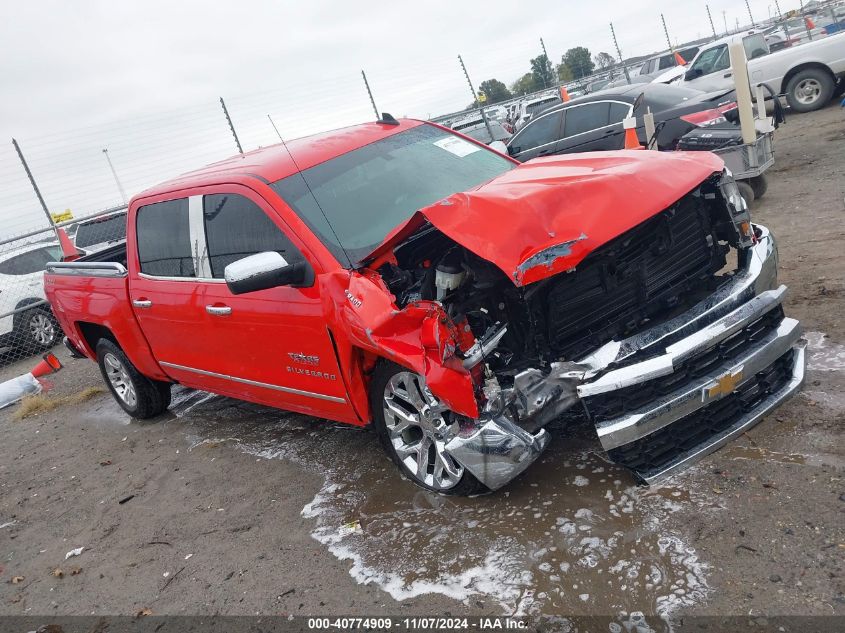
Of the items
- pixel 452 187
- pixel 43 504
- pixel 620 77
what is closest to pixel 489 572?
pixel 452 187

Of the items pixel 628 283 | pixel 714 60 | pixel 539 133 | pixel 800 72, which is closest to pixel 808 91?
pixel 800 72

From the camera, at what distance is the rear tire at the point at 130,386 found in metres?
5.92

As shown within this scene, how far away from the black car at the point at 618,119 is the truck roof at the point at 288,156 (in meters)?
4.15

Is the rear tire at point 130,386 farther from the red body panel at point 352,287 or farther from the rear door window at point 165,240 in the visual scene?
the rear door window at point 165,240

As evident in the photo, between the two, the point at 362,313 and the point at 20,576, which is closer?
the point at 362,313

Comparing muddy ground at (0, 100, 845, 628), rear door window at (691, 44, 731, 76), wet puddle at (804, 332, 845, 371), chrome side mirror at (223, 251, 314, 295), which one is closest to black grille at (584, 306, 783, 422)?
muddy ground at (0, 100, 845, 628)

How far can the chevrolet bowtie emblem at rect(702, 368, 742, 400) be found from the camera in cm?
297

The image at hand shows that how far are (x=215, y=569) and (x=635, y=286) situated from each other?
2.48 m

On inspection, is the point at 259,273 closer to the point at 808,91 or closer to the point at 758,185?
the point at 758,185

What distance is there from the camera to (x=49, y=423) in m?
6.93

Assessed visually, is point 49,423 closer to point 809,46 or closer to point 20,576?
point 20,576

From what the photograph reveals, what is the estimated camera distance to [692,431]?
3100mm

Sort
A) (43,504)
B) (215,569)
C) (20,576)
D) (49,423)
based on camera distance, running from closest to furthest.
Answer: (215,569) < (20,576) < (43,504) < (49,423)

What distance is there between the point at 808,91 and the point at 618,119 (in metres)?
5.66
